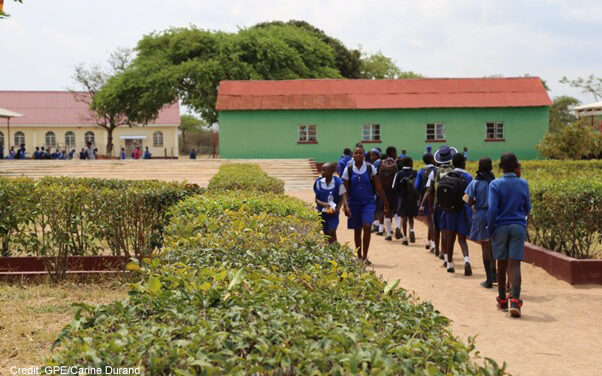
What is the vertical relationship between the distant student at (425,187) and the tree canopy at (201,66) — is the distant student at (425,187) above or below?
below

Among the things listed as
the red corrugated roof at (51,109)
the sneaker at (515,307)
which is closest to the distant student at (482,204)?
the sneaker at (515,307)

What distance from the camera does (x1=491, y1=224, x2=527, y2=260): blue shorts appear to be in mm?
7062

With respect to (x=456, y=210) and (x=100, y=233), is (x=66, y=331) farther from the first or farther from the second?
(x=456, y=210)

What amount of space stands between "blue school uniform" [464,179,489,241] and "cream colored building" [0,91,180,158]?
160 feet

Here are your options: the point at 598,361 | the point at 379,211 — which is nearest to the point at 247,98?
the point at 379,211

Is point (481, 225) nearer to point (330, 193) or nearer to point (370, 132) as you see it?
point (330, 193)

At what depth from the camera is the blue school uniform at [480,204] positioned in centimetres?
832

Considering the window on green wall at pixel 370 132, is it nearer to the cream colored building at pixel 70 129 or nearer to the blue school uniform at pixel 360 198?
the cream colored building at pixel 70 129

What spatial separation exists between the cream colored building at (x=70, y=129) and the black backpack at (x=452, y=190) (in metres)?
47.7

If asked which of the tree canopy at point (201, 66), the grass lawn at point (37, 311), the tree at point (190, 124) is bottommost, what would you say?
the grass lawn at point (37, 311)

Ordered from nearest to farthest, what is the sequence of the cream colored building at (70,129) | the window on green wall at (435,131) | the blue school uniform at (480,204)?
the blue school uniform at (480,204)
the window on green wall at (435,131)
the cream colored building at (70,129)

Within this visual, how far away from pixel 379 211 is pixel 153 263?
989 cm

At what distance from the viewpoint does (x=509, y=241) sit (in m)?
7.12

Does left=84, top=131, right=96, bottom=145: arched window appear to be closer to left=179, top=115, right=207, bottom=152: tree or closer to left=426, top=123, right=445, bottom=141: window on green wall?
left=179, top=115, right=207, bottom=152: tree
